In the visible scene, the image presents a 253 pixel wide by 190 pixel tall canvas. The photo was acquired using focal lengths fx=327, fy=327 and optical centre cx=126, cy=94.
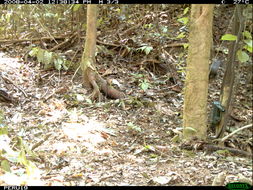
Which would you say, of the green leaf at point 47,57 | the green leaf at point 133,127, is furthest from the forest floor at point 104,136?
the green leaf at point 47,57

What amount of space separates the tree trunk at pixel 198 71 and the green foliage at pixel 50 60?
11.6 ft

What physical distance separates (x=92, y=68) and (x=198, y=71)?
268 cm

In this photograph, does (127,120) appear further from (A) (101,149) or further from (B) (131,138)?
(A) (101,149)

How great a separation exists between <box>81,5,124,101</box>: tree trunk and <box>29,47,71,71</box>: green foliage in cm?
82

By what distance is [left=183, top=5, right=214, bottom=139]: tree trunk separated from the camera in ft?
11.1

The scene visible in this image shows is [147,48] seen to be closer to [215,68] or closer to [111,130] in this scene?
[215,68]

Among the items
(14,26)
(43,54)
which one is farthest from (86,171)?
(14,26)

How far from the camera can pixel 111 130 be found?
438 cm

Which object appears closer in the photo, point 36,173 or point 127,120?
point 36,173

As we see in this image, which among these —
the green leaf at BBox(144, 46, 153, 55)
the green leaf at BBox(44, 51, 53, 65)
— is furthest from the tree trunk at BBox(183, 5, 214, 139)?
the green leaf at BBox(44, 51, 53, 65)

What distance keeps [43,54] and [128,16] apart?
2.06 m

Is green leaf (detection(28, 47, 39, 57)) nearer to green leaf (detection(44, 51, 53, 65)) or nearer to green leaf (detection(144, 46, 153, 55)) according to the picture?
green leaf (detection(44, 51, 53, 65))

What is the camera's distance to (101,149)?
12.4 ft

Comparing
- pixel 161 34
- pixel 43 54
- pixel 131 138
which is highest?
pixel 161 34
